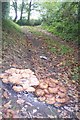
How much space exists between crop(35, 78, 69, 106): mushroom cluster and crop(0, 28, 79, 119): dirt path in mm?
108

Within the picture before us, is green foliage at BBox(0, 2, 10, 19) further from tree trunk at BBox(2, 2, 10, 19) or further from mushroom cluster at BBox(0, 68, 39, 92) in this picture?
mushroom cluster at BBox(0, 68, 39, 92)

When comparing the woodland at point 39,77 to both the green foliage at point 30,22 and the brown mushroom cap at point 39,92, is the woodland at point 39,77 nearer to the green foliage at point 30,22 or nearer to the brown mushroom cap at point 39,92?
the brown mushroom cap at point 39,92

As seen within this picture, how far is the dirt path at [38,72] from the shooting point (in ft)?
12.9

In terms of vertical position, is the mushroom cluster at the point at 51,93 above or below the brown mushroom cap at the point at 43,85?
below

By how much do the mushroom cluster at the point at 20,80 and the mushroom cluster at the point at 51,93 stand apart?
0.15m

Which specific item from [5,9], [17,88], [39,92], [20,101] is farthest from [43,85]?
[5,9]

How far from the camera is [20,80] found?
454 cm

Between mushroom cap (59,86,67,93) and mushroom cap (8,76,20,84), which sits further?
mushroom cap (59,86,67,93)

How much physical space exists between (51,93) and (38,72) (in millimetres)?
1195

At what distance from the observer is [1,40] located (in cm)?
666

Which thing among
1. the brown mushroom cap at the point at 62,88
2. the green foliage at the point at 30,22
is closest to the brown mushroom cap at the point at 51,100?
Answer: the brown mushroom cap at the point at 62,88

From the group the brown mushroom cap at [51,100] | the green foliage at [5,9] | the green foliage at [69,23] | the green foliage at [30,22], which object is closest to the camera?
the brown mushroom cap at [51,100]

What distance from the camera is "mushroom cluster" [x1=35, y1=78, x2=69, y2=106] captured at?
4.24 metres

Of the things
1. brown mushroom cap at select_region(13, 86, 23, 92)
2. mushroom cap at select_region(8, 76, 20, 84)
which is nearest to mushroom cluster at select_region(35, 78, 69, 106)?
brown mushroom cap at select_region(13, 86, 23, 92)
